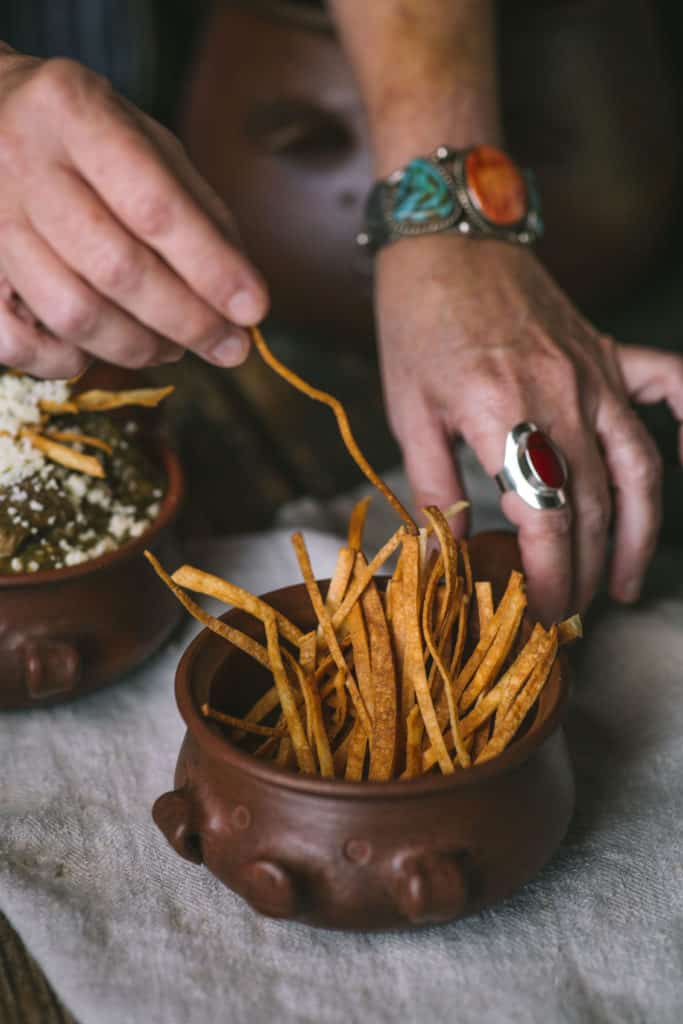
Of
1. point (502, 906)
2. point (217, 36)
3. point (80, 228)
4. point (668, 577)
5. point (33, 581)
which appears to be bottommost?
point (668, 577)

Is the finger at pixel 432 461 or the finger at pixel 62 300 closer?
the finger at pixel 62 300

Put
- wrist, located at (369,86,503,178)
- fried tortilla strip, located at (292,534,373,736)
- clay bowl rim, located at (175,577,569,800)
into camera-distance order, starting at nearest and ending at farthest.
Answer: clay bowl rim, located at (175,577,569,800) → fried tortilla strip, located at (292,534,373,736) → wrist, located at (369,86,503,178)

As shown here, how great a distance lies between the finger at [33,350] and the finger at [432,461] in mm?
361

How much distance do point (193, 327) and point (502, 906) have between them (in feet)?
1.56

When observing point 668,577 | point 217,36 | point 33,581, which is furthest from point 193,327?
point 217,36

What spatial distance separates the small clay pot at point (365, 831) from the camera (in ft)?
2.28

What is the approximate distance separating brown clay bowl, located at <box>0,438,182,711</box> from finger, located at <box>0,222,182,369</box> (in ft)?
0.74

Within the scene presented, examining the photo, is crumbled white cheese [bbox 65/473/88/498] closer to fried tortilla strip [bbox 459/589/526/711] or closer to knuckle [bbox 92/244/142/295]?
knuckle [bbox 92/244/142/295]

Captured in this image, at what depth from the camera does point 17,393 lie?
1003mm

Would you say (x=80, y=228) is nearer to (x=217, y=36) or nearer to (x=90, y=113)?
(x=90, y=113)

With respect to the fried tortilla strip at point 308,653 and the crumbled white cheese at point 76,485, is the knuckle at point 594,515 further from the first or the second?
the crumbled white cheese at point 76,485

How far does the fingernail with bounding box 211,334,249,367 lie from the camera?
82 centimetres

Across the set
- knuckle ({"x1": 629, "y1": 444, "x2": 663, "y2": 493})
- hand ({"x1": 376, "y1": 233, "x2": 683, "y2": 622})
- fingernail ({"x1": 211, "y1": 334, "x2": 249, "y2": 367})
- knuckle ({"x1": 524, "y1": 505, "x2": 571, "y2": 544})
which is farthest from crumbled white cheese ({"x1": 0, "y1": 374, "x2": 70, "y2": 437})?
knuckle ({"x1": 629, "y1": 444, "x2": 663, "y2": 493})

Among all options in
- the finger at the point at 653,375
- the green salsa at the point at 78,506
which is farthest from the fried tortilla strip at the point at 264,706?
the finger at the point at 653,375
